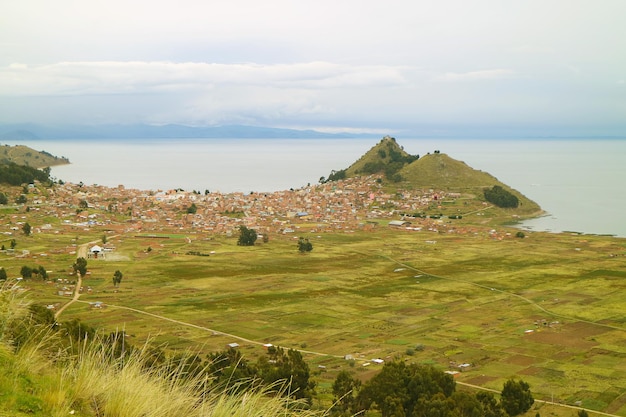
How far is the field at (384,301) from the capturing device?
3269 cm

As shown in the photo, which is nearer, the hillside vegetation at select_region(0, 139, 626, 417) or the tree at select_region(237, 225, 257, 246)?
the hillside vegetation at select_region(0, 139, 626, 417)

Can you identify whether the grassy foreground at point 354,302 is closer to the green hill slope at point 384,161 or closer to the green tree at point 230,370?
the green tree at point 230,370

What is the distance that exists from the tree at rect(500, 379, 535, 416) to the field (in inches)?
45.7

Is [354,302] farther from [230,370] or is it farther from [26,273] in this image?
[26,273]

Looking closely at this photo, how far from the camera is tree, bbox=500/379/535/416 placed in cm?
2419

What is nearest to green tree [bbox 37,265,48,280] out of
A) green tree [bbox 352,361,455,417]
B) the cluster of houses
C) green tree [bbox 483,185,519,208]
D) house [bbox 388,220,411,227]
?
the cluster of houses

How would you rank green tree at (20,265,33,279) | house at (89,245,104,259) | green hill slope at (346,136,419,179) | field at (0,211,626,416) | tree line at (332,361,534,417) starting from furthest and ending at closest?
green hill slope at (346,136,419,179) < house at (89,245,104,259) < green tree at (20,265,33,279) < field at (0,211,626,416) < tree line at (332,361,534,417)

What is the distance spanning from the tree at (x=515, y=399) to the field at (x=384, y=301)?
1.16 m

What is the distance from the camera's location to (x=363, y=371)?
30.4 m

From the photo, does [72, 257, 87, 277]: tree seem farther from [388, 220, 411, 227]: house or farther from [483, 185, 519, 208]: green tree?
[483, 185, 519, 208]: green tree

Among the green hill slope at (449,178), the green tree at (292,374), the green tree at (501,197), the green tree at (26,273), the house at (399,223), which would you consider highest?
the green hill slope at (449,178)

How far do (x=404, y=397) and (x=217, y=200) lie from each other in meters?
94.0

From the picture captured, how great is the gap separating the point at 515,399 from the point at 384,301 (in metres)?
24.1

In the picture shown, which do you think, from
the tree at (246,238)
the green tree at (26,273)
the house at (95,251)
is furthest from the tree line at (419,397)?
the tree at (246,238)
